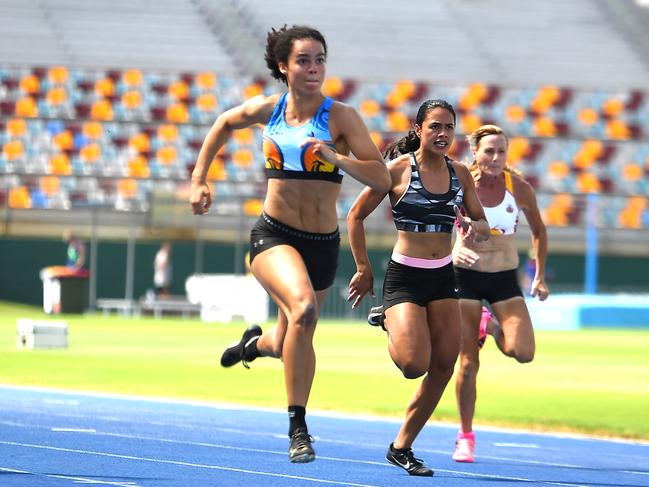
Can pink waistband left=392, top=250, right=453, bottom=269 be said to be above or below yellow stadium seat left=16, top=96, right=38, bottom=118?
below

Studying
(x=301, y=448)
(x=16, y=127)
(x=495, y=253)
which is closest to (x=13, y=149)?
(x=16, y=127)

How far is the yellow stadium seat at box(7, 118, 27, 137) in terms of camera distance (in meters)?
40.8

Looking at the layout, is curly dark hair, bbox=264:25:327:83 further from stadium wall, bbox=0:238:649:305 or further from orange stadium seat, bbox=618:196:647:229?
orange stadium seat, bbox=618:196:647:229

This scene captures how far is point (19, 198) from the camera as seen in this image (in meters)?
36.2

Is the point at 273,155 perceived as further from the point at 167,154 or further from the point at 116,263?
the point at 167,154

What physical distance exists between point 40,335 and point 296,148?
15.5 metres

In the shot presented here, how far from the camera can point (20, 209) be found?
36.1 m

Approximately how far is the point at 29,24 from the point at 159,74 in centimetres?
594

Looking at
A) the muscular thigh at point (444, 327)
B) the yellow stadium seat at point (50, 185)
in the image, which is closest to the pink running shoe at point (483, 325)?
the muscular thigh at point (444, 327)

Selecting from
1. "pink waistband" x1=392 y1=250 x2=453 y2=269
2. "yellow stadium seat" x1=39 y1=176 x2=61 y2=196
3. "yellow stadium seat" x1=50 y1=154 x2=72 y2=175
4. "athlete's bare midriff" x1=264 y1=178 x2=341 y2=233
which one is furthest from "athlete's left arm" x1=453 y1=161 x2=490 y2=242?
"yellow stadium seat" x1=50 y1=154 x2=72 y2=175

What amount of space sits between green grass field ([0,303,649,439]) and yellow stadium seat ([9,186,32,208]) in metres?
6.84

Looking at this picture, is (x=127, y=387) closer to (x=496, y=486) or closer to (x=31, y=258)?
(x=496, y=486)

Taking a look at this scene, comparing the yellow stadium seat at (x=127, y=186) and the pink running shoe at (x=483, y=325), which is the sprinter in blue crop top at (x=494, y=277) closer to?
the pink running shoe at (x=483, y=325)

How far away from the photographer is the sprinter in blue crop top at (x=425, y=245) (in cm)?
883
